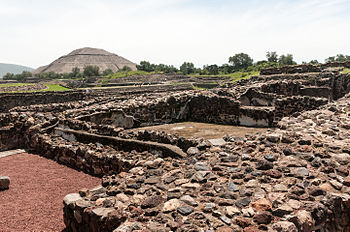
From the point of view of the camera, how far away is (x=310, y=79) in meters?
15.9

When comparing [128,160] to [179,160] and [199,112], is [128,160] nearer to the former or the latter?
[179,160]

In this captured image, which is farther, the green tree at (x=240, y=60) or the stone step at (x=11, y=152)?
the green tree at (x=240, y=60)

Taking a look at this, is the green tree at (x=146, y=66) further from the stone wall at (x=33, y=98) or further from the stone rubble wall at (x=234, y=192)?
the stone rubble wall at (x=234, y=192)

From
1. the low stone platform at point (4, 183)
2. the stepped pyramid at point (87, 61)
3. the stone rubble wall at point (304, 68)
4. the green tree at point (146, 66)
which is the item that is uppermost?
the stepped pyramid at point (87, 61)

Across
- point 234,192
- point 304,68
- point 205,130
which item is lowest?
point 205,130

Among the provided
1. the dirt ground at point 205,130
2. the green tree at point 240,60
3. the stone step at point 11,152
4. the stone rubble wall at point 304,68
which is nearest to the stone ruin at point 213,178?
the stone step at point 11,152

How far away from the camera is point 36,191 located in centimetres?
579

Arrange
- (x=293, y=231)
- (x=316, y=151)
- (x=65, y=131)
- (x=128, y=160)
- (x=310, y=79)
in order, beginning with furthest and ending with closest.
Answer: (x=310, y=79)
(x=65, y=131)
(x=128, y=160)
(x=316, y=151)
(x=293, y=231)

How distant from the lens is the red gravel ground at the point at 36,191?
4566mm

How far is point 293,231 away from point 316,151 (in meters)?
2.02

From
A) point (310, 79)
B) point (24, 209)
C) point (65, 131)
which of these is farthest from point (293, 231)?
point (310, 79)

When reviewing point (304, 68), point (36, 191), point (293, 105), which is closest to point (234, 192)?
point (36, 191)

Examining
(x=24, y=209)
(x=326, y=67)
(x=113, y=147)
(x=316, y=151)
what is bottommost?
(x=24, y=209)

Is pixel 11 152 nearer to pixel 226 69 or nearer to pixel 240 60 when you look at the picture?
pixel 226 69
